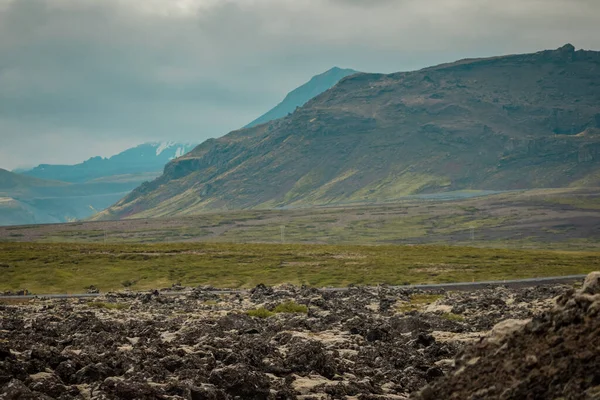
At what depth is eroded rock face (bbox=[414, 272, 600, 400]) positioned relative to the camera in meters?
12.1

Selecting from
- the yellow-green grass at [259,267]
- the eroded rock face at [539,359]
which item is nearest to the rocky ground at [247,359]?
the eroded rock face at [539,359]

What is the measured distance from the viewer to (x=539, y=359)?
41.9 feet

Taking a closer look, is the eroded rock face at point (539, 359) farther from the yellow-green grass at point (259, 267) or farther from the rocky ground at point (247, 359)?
the yellow-green grass at point (259, 267)

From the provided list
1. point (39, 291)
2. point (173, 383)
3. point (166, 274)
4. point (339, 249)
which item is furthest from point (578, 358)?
point (339, 249)

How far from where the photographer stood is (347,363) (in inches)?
1108

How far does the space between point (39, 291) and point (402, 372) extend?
97.7 meters

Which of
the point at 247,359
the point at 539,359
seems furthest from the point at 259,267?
the point at 539,359

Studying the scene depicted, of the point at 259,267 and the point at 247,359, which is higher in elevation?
the point at 247,359

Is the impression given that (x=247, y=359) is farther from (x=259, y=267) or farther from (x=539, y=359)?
(x=259, y=267)

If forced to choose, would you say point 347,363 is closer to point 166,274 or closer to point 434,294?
point 434,294

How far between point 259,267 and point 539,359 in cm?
13803

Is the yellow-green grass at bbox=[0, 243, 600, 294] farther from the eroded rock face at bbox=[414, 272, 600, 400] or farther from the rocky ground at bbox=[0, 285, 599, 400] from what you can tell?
the eroded rock face at bbox=[414, 272, 600, 400]

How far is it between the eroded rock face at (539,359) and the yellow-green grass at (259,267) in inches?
4206

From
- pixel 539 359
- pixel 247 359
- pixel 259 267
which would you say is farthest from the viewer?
pixel 259 267
